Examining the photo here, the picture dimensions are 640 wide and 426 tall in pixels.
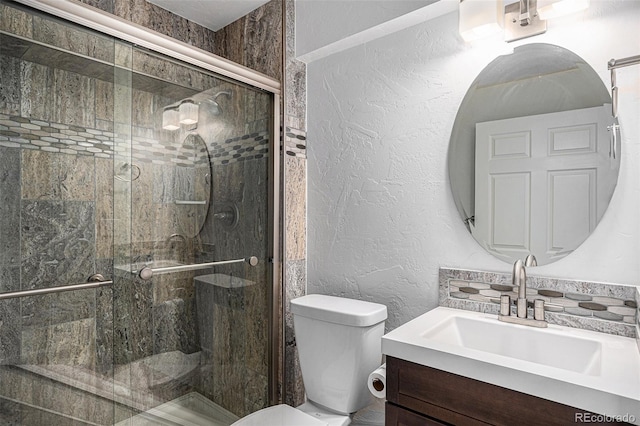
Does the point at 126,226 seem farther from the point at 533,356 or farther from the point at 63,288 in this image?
the point at 533,356

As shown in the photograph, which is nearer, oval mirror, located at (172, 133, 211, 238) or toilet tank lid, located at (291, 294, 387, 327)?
toilet tank lid, located at (291, 294, 387, 327)

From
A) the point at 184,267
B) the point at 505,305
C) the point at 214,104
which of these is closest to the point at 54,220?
the point at 184,267

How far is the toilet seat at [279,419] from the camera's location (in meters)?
1.43

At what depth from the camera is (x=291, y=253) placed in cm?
206

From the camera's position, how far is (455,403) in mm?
1082

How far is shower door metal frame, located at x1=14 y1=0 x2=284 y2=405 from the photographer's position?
1.33 meters

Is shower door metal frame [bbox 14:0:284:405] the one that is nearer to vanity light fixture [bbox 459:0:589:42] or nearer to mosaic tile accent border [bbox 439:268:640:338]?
mosaic tile accent border [bbox 439:268:640:338]

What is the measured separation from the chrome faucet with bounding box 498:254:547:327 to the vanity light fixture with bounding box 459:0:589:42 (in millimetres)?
823

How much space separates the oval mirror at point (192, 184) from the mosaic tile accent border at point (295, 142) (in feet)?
1.55

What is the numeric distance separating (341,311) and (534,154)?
3.08 feet

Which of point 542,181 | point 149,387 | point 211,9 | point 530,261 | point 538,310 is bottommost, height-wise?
point 149,387

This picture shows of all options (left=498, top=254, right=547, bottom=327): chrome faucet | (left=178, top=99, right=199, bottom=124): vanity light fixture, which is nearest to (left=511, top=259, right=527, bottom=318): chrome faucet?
(left=498, top=254, right=547, bottom=327): chrome faucet

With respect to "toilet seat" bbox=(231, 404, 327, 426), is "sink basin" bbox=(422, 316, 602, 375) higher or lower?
higher

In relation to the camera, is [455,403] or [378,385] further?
[378,385]
